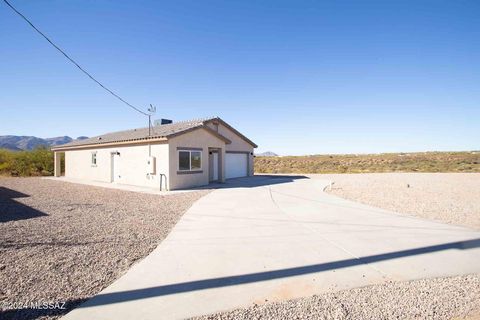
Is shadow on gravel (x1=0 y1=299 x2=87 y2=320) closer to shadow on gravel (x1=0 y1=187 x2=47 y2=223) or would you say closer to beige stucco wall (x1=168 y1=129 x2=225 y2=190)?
shadow on gravel (x1=0 y1=187 x2=47 y2=223)

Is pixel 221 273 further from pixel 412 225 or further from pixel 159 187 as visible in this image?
pixel 159 187

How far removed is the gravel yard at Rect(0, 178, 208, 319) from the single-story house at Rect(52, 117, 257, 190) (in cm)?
533

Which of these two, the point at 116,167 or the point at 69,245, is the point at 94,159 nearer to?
the point at 116,167

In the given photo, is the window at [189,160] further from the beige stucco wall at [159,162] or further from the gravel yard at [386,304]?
the gravel yard at [386,304]

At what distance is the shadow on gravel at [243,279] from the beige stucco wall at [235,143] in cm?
1826

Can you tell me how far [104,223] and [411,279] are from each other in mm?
7408

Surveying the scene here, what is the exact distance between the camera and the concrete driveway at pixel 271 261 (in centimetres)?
363

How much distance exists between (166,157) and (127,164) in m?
4.69

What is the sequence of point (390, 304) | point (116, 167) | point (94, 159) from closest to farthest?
point (390, 304) → point (116, 167) → point (94, 159)

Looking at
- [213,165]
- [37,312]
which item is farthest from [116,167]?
[37,312]

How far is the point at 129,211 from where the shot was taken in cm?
945

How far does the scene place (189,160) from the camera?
55.3 feet

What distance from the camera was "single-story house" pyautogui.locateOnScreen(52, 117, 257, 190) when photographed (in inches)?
623

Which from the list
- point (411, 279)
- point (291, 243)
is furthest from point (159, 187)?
point (411, 279)
